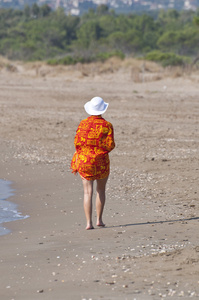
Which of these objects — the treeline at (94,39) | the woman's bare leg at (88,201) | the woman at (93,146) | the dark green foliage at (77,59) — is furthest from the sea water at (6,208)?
the treeline at (94,39)

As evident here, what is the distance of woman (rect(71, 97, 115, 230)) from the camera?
7176 millimetres

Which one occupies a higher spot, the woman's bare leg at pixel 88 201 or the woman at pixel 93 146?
the woman at pixel 93 146

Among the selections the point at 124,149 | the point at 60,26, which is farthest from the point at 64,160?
the point at 60,26

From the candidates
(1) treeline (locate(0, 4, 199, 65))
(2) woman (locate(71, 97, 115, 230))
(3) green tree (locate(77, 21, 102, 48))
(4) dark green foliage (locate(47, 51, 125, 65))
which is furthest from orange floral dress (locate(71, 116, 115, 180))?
(3) green tree (locate(77, 21, 102, 48))

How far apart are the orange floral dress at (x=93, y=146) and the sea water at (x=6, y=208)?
45.2 inches

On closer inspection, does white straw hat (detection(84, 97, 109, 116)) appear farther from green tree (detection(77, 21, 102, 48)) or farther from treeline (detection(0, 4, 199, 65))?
green tree (detection(77, 21, 102, 48))

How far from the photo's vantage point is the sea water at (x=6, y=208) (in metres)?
8.18

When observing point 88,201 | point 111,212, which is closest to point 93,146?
point 88,201

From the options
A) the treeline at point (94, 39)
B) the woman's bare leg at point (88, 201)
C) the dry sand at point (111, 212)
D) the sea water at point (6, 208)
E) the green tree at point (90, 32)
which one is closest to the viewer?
the dry sand at point (111, 212)

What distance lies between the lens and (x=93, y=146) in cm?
724

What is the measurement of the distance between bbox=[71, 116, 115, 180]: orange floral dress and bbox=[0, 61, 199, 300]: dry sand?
2.13 feet

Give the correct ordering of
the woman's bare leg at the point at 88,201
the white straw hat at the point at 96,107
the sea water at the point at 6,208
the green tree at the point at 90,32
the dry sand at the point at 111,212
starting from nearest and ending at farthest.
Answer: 1. the dry sand at the point at 111,212
2. the white straw hat at the point at 96,107
3. the woman's bare leg at the point at 88,201
4. the sea water at the point at 6,208
5. the green tree at the point at 90,32

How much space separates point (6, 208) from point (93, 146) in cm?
218

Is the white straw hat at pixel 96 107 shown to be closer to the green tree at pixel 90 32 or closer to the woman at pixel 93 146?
the woman at pixel 93 146
